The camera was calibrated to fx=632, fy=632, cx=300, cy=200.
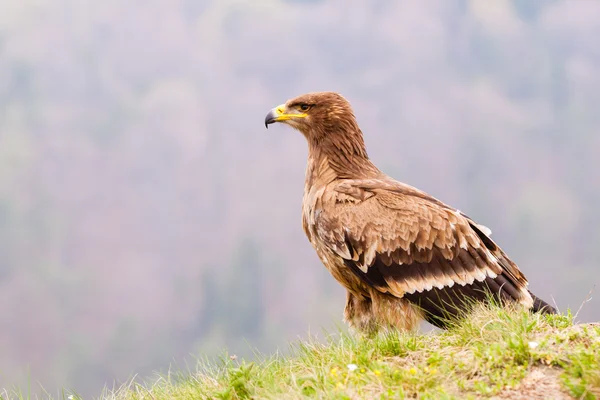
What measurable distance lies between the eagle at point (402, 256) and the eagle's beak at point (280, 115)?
1053mm

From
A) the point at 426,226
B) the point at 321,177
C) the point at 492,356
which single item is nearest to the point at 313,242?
the point at 321,177

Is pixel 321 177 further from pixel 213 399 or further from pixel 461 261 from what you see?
pixel 213 399

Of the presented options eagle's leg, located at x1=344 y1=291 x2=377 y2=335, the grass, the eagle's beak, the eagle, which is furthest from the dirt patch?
the eagle's beak

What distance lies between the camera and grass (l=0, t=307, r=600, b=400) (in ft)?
15.9

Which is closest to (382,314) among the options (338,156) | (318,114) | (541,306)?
(541,306)

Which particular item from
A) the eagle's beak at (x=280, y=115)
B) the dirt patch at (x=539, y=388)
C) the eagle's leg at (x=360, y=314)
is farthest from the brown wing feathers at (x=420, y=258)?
the dirt patch at (x=539, y=388)

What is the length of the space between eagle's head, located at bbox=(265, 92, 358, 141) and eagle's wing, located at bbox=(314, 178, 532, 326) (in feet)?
3.35

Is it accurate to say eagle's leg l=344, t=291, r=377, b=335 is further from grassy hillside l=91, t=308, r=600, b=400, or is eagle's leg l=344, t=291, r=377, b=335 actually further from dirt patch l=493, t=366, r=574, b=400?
dirt patch l=493, t=366, r=574, b=400

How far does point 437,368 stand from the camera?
5.25 m

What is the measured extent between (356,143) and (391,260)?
1.78 meters

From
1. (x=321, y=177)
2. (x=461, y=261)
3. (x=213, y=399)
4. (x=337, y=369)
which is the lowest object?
(x=213, y=399)

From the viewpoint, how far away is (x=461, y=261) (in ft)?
24.8

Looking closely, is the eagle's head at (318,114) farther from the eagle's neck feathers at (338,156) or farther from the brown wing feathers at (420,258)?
the brown wing feathers at (420,258)

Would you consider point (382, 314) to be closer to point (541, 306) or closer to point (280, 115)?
point (541, 306)
